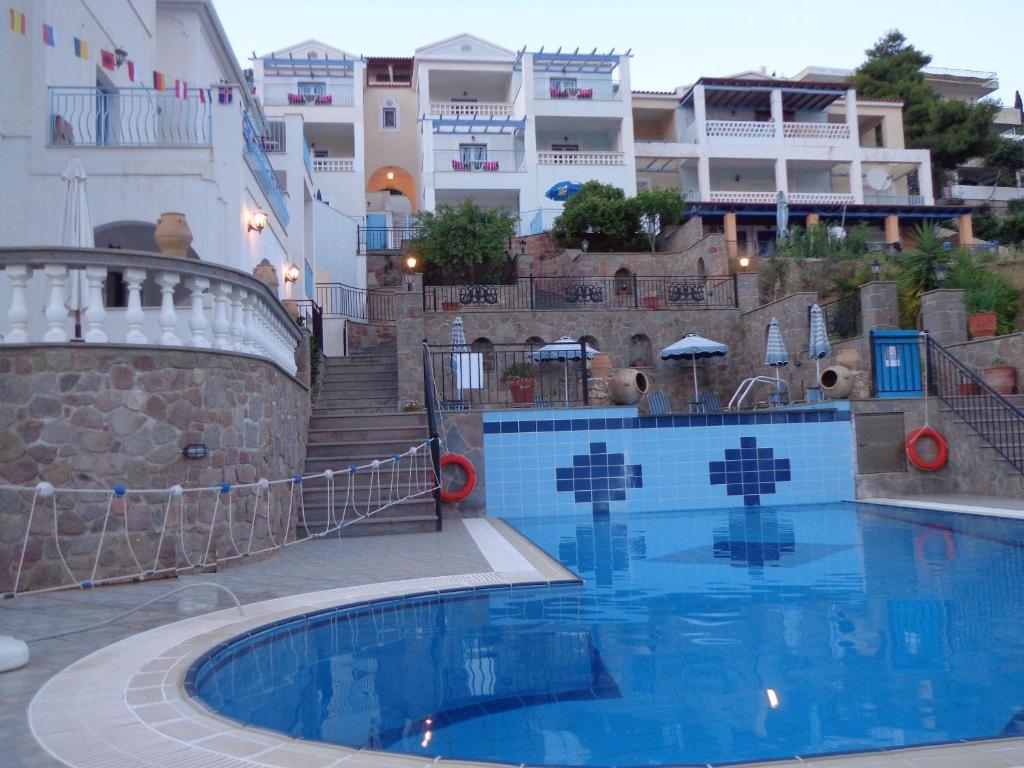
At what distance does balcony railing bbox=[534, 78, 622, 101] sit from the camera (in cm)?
3234

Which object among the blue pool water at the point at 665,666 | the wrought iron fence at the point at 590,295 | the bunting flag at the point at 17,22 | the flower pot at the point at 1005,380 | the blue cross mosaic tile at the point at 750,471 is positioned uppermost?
the bunting flag at the point at 17,22

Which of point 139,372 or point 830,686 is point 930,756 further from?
point 139,372

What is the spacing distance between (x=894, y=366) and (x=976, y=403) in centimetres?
149

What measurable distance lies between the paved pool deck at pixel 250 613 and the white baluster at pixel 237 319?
6.87ft

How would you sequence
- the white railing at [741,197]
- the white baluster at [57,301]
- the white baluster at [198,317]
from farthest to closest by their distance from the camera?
1. the white railing at [741,197]
2. the white baluster at [198,317]
3. the white baluster at [57,301]

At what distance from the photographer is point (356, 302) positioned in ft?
73.9

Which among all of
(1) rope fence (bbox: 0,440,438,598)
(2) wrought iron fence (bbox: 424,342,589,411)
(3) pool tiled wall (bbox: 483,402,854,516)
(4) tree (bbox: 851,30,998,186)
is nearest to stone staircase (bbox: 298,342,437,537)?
(2) wrought iron fence (bbox: 424,342,589,411)

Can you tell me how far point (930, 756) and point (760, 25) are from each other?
43.8m

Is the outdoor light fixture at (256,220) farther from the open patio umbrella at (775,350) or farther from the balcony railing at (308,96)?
the balcony railing at (308,96)

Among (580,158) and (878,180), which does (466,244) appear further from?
(878,180)

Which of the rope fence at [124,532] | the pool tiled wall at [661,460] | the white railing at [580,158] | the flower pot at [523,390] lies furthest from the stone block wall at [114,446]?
the white railing at [580,158]

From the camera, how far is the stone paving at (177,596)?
143 inches

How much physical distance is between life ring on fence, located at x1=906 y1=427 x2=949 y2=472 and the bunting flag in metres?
14.8

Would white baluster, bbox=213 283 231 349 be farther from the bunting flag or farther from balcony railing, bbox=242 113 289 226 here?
the bunting flag
